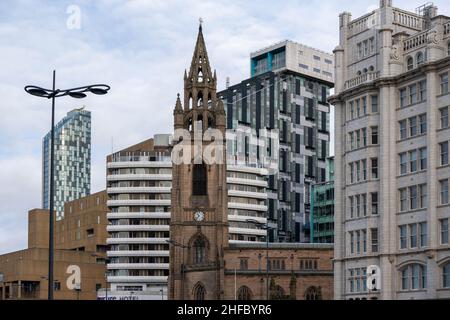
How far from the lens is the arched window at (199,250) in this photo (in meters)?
150

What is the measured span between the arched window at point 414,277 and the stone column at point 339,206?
7705 mm

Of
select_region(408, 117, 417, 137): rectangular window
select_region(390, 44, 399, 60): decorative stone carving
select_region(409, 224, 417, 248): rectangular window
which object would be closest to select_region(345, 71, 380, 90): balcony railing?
A: select_region(390, 44, 399, 60): decorative stone carving

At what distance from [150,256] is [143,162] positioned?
1873 centimetres

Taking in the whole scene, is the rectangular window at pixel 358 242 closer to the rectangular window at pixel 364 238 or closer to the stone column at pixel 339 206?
the rectangular window at pixel 364 238

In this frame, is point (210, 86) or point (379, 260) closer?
point (379, 260)

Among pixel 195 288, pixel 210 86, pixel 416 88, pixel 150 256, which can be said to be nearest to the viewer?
pixel 416 88

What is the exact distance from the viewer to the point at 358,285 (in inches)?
3076

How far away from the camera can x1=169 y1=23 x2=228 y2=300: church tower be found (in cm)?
14812

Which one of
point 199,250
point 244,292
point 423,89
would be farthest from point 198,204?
point 423,89
